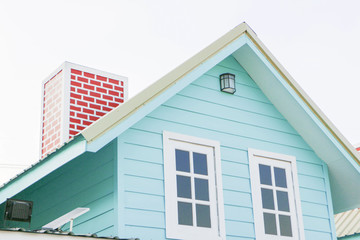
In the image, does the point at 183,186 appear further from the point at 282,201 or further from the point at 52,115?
the point at 52,115

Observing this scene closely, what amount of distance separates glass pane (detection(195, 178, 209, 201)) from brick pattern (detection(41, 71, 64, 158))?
2593 mm

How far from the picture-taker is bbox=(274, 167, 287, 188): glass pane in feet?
30.3

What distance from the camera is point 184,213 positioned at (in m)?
7.95

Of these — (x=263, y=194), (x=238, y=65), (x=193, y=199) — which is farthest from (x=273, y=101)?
(x=193, y=199)

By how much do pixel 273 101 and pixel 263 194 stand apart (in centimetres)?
162

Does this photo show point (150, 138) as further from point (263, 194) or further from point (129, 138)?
point (263, 194)

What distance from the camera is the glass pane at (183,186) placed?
318 inches

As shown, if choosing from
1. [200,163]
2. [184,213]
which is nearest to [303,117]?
[200,163]

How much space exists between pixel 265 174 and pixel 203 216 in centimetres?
150

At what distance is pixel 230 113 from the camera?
30.1 feet

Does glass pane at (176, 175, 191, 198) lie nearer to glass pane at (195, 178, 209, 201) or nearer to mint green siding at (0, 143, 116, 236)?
glass pane at (195, 178, 209, 201)

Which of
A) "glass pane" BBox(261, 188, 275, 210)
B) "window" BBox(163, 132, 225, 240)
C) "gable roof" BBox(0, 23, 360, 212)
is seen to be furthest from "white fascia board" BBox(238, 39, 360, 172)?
"window" BBox(163, 132, 225, 240)

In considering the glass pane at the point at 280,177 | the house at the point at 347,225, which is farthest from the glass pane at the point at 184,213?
the house at the point at 347,225

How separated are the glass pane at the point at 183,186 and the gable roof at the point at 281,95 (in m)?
1.06
